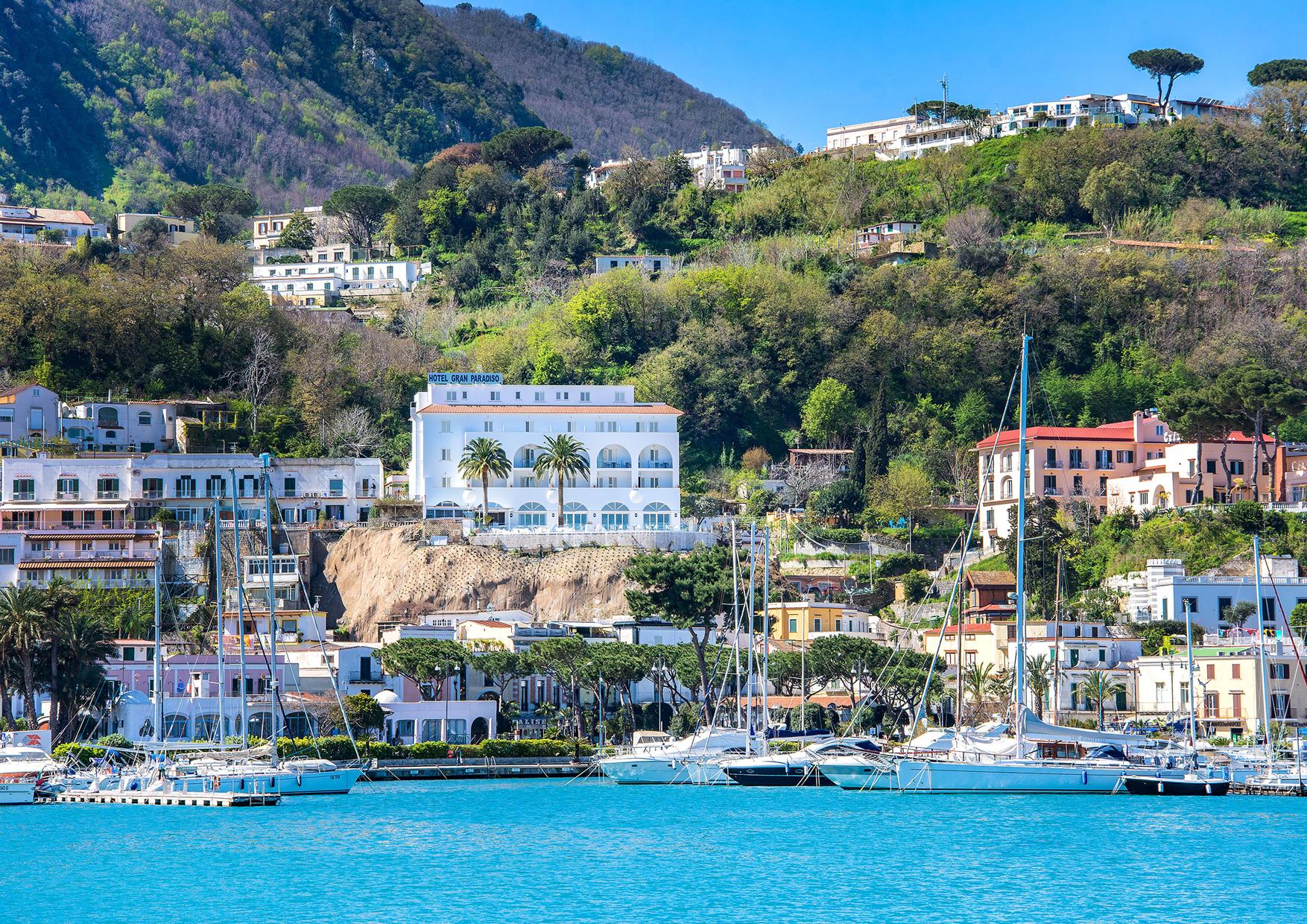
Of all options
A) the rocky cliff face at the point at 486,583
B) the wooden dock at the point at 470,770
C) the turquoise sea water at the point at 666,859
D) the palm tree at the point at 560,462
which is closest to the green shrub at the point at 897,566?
the rocky cliff face at the point at 486,583

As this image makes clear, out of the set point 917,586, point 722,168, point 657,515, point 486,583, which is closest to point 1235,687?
point 917,586

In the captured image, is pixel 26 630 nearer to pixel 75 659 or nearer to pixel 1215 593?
pixel 75 659

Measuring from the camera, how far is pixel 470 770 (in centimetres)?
7069

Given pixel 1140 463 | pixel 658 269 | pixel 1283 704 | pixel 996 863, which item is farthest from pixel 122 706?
pixel 658 269

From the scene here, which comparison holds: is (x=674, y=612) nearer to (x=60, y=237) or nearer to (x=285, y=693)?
(x=285, y=693)

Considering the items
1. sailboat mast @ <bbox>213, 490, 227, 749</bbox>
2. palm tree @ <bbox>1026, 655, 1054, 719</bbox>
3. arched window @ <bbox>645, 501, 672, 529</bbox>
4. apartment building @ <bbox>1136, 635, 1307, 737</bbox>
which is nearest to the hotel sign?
arched window @ <bbox>645, 501, 672, 529</bbox>

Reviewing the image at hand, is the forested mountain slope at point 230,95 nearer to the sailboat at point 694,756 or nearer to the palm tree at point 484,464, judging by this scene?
the palm tree at point 484,464

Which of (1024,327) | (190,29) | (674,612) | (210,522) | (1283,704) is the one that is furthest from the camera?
(190,29)

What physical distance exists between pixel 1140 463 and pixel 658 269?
1416 inches

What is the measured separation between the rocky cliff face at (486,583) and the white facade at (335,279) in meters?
39.9

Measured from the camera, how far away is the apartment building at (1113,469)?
8731 cm

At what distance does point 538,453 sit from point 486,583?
8689mm

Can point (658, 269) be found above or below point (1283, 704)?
above

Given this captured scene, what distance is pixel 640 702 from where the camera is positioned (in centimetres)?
7869
